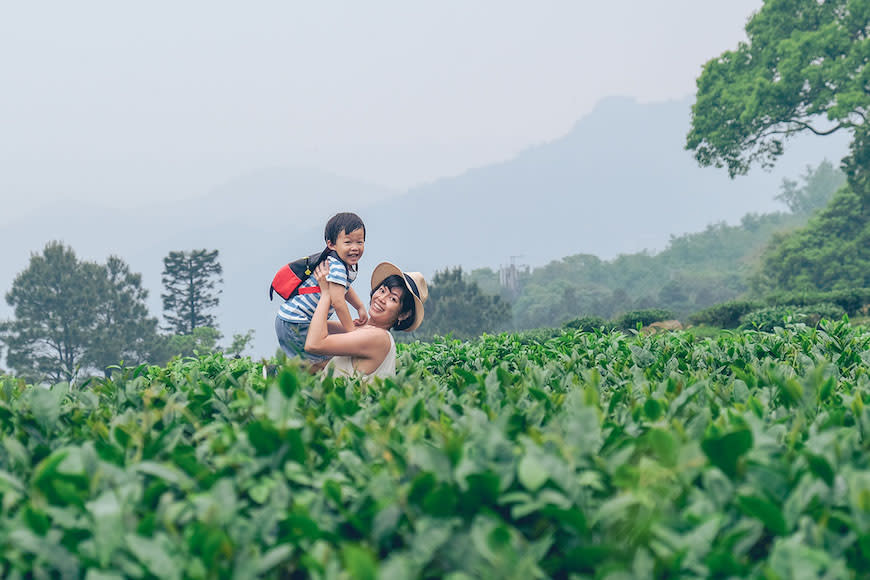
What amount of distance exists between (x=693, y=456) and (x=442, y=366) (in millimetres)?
4377

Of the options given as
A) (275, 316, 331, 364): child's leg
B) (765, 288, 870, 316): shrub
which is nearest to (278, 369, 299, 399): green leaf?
(275, 316, 331, 364): child's leg

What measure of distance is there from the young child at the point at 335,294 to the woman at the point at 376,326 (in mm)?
80

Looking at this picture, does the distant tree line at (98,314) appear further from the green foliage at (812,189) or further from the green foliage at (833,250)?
the green foliage at (812,189)

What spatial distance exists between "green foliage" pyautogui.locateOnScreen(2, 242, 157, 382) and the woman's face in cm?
4443

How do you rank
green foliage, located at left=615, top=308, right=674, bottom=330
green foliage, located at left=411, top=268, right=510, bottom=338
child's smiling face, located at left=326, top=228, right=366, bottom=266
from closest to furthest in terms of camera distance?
child's smiling face, located at left=326, top=228, right=366, bottom=266 < green foliage, located at left=615, top=308, right=674, bottom=330 < green foliage, located at left=411, top=268, right=510, bottom=338

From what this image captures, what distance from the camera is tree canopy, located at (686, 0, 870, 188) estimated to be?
29.5 metres

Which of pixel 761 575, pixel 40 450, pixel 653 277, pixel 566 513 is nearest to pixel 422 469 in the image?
pixel 566 513

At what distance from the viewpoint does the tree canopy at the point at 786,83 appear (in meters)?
29.5

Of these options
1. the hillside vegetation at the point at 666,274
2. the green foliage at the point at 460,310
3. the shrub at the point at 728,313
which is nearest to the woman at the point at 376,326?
the shrub at the point at 728,313

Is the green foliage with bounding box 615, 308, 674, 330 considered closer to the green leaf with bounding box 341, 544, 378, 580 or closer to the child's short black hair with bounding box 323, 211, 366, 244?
the child's short black hair with bounding box 323, 211, 366, 244

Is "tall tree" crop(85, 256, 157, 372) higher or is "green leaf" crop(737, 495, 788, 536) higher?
"green leaf" crop(737, 495, 788, 536)

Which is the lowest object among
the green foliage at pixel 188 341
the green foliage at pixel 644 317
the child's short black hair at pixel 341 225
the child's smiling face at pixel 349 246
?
the green foliage at pixel 188 341

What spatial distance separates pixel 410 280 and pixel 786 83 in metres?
30.7

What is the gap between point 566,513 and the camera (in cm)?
157
